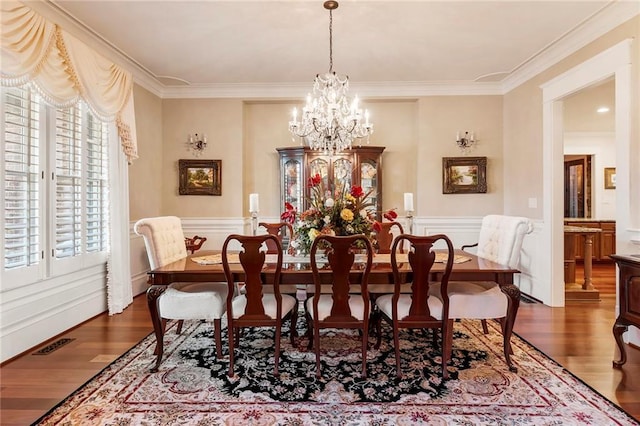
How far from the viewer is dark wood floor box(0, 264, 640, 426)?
2.15 meters

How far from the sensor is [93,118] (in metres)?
3.72

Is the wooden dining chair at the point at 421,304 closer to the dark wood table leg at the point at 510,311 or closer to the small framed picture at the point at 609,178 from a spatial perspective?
the dark wood table leg at the point at 510,311

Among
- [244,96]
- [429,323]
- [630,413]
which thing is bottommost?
[630,413]

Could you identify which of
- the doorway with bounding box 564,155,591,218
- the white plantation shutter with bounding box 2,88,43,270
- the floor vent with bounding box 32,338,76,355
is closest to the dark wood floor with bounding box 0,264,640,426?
→ the floor vent with bounding box 32,338,76,355

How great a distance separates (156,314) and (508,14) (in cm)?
384

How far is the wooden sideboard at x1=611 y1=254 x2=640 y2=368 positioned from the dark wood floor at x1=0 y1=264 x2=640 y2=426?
230 millimetres

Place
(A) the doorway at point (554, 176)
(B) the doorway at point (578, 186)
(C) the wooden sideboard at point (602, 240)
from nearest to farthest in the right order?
(A) the doorway at point (554, 176), (C) the wooden sideboard at point (602, 240), (B) the doorway at point (578, 186)

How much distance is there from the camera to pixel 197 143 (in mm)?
5234

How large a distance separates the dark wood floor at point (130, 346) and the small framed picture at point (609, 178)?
15.1ft

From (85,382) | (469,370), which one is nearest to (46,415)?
(85,382)

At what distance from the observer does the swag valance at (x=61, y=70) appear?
2.46 m

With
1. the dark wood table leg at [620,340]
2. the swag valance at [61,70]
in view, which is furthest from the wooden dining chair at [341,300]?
the swag valance at [61,70]

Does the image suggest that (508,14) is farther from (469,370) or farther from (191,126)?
(191,126)

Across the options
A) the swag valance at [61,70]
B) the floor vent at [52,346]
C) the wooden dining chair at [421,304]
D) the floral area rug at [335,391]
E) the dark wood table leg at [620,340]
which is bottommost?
the floral area rug at [335,391]
